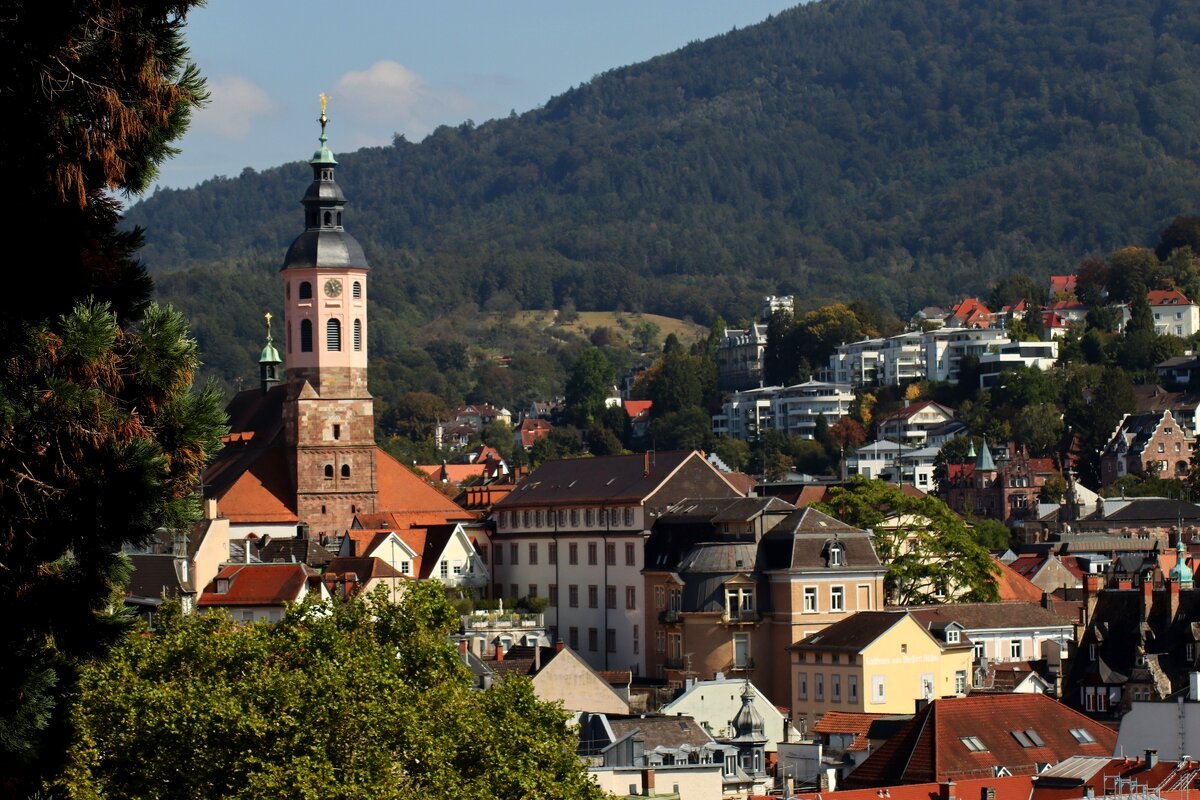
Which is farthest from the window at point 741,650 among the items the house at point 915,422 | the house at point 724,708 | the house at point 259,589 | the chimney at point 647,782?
the house at point 915,422

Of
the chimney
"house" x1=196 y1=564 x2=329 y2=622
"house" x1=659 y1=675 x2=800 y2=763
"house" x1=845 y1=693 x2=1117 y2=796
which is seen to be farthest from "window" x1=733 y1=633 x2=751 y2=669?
the chimney

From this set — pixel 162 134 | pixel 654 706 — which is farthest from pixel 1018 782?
pixel 162 134

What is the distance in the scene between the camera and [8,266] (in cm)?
1459

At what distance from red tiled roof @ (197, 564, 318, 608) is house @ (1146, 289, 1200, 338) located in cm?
12193

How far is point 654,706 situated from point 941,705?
1307 centimetres

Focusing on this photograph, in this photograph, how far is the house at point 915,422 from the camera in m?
185

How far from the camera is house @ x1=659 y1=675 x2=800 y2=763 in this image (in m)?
64.2

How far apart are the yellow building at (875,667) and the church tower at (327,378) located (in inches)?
1038

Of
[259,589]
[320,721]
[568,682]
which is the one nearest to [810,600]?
[568,682]

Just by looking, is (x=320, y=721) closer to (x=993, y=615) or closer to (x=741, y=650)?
(x=741, y=650)

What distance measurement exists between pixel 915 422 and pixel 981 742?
133 meters

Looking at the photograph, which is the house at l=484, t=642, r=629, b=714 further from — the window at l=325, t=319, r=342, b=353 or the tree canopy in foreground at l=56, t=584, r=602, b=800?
the window at l=325, t=319, r=342, b=353

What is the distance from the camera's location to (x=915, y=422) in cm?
18600

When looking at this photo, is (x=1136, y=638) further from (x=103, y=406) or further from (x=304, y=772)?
(x=103, y=406)
